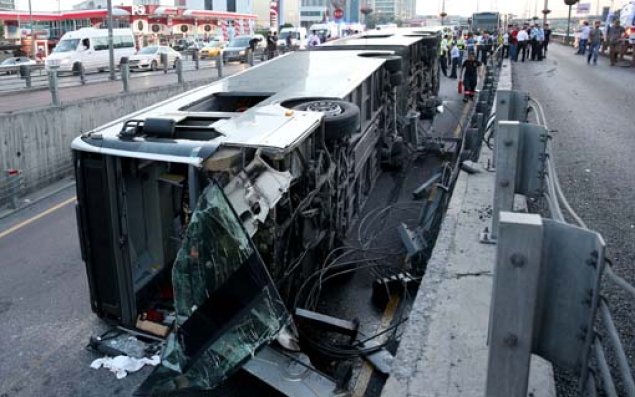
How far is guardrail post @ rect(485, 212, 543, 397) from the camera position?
215 cm


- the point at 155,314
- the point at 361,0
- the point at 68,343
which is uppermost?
the point at 361,0

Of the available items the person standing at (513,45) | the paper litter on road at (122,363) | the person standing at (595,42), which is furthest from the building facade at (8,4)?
the paper litter on road at (122,363)

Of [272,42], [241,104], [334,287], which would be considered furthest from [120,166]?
[272,42]

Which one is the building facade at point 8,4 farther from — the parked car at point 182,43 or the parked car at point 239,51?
the parked car at point 239,51

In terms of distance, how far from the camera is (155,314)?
5.52m

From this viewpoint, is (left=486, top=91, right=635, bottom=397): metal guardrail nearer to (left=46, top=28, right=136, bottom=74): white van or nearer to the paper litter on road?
the paper litter on road

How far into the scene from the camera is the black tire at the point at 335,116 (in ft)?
19.7

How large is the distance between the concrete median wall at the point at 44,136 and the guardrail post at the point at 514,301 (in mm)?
10089

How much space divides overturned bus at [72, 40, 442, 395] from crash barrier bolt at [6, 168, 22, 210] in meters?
4.91

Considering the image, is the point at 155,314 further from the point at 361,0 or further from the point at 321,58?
the point at 361,0

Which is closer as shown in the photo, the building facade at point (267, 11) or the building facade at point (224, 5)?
the building facade at point (224, 5)

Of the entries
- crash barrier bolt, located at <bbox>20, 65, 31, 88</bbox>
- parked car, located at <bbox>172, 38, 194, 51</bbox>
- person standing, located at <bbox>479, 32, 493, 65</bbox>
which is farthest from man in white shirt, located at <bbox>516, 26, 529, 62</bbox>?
parked car, located at <bbox>172, 38, 194, 51</bbox>

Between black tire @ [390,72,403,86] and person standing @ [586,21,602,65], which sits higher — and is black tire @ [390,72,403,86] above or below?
below

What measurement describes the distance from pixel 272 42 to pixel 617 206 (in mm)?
25468
